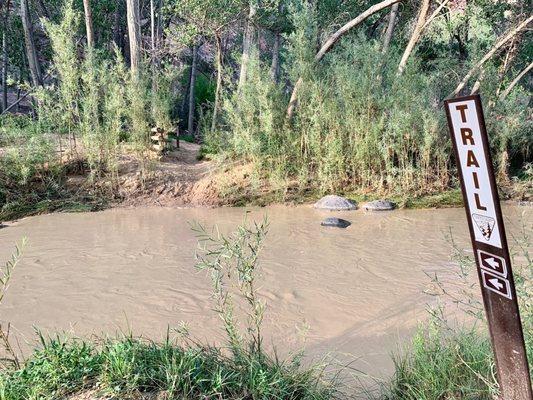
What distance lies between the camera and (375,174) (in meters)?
9.34

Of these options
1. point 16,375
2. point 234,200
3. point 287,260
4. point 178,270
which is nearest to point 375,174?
point 234,200

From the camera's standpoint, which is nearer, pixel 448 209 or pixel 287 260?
pixel 287 260

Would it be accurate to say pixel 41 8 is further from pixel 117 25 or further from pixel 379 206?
pixel 379 206

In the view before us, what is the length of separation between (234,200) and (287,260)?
133 inches

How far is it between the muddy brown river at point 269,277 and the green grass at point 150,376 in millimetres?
1197

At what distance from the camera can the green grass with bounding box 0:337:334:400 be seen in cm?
213

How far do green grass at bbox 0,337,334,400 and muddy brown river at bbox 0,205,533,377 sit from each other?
1.20 meters

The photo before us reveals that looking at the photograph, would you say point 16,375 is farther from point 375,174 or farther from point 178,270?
point 375,174

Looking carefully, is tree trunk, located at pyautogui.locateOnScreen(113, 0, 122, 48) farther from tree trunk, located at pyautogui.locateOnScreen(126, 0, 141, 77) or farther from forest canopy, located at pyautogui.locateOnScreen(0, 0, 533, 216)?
forest canopy, located at pyautogui.locateOnScreen(0, 0, 533, 216)

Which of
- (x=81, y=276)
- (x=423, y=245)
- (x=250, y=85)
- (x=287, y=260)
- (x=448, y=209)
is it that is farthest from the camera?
(x=250, y=85)

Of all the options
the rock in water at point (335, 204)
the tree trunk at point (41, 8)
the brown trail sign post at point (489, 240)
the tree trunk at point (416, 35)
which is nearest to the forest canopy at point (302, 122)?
the tree trunk at point (416, 35)

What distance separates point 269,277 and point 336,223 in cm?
246

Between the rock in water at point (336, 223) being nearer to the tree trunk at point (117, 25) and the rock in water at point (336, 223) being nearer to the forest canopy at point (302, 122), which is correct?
the forest canopy at point (302, 122)

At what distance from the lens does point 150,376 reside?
222 centimetres
